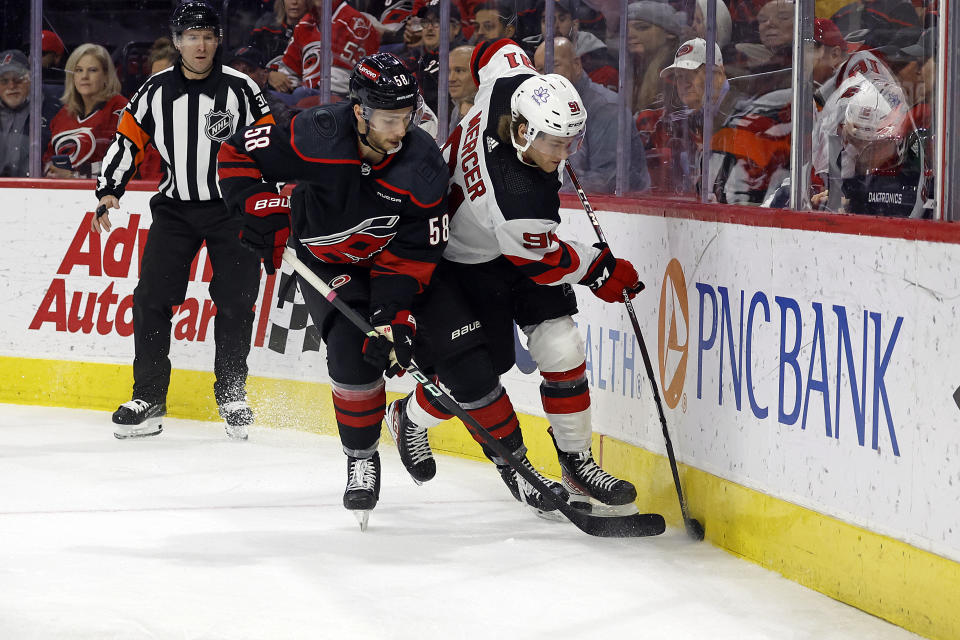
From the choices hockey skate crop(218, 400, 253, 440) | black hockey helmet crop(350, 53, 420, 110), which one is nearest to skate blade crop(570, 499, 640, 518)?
black hockey helmet crop(350, 53, 420, 110)

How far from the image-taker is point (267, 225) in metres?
3.17

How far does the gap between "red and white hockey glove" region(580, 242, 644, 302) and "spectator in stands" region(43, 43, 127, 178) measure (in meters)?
2.88

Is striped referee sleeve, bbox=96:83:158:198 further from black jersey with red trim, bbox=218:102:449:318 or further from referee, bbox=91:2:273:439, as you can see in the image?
black jersey with red trim, bbox=218:102:449:318

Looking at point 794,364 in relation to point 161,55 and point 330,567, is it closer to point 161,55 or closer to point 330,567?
point 330,567

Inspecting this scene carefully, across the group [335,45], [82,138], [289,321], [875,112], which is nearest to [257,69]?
[335,45]

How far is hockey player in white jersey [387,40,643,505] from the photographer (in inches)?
123

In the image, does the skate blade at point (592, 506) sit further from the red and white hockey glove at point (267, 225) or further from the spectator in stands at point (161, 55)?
the spectator in stands at point (161, 55)

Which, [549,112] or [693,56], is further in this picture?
[693,56]

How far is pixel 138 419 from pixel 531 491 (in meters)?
1.76

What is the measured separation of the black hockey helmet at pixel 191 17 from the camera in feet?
14.8

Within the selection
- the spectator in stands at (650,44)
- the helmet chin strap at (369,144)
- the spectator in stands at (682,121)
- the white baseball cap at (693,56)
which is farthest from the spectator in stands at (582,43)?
the helmet chin strap at (369,144)

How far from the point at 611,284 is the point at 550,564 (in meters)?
0.78

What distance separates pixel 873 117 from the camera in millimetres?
2889

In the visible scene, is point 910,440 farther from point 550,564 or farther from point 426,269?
point 426,269
